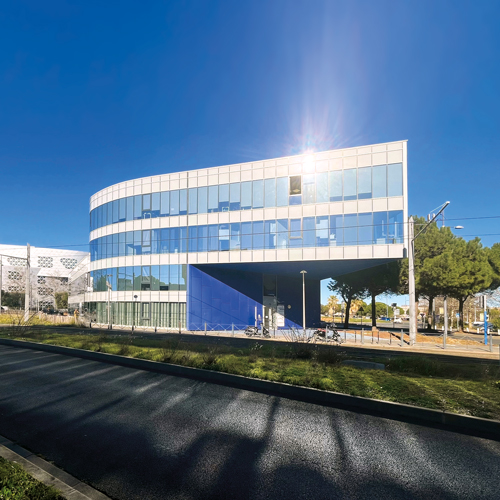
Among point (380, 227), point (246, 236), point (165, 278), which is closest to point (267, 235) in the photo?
point (246, 236)

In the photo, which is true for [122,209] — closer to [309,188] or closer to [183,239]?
[183,239]

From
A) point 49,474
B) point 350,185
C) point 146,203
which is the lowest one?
point 49,474

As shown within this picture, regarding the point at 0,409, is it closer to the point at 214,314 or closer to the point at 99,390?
the point at 99,390

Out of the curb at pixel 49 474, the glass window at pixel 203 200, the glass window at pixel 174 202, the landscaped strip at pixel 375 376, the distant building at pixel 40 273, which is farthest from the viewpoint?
the distant building at pixel 40 273

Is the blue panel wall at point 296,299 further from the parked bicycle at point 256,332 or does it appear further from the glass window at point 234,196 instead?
the parked bicycle at point 256,332

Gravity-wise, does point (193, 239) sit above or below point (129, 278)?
above

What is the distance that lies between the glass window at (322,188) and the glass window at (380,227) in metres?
4.71

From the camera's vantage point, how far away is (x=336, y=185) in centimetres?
3275

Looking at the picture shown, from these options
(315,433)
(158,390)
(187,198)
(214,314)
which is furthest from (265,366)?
(187,198)

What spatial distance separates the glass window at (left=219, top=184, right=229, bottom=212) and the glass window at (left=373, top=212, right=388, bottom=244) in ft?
48.2

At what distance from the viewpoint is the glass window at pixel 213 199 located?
125 feet

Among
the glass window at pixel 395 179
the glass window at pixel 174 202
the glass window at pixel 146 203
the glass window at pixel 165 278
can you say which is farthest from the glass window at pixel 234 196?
the glass window at pixel 395 179

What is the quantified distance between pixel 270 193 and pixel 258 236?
439cm

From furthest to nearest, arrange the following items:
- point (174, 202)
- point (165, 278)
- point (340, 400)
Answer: point (174, 202), point (165, 278), point (340, 400)
